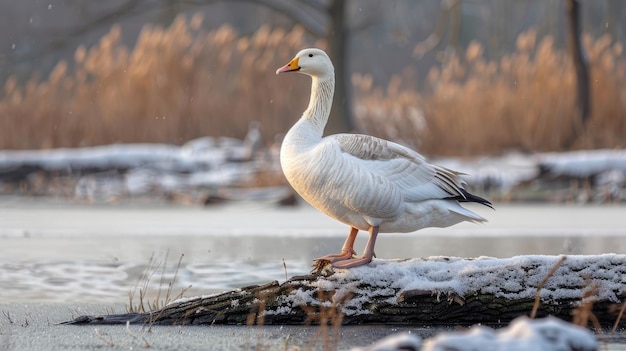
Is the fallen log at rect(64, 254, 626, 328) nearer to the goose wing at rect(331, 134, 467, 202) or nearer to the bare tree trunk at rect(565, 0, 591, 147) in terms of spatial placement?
the goose wing at rect(331, 134, 467, 202)

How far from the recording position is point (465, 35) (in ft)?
135

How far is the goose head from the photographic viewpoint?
19.5 feet

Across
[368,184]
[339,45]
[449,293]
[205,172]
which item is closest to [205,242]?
[368,184]

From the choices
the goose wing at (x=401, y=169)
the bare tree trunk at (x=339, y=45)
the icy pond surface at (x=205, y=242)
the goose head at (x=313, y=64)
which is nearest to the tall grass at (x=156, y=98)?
the bare tree trunk at (x=339, y=45)

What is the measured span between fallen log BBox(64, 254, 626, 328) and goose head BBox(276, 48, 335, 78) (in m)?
1.36

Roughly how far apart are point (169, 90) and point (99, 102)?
100 cm

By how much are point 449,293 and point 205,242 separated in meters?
4.40

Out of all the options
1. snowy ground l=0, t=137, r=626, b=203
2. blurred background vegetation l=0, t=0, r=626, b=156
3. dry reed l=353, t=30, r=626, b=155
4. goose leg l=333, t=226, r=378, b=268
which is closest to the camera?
goose leg l=333, t=226, r=378, b=268

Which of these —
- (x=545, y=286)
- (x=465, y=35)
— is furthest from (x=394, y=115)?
(x=465, y=35)

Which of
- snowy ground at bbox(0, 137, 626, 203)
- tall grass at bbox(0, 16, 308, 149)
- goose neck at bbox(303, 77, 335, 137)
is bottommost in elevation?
goose neck at bbox(303, 77, 335, 137)

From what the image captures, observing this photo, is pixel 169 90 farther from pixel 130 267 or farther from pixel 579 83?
pixel 130 267

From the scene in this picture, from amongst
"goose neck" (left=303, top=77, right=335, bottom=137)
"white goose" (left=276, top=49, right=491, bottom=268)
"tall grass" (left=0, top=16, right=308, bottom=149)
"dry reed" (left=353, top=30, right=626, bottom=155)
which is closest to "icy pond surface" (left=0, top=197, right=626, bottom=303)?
"white goose" (left=276, top=49, right=491, bottom=268)

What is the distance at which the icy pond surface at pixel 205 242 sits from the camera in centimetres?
678

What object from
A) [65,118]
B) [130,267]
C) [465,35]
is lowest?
[130,267]
